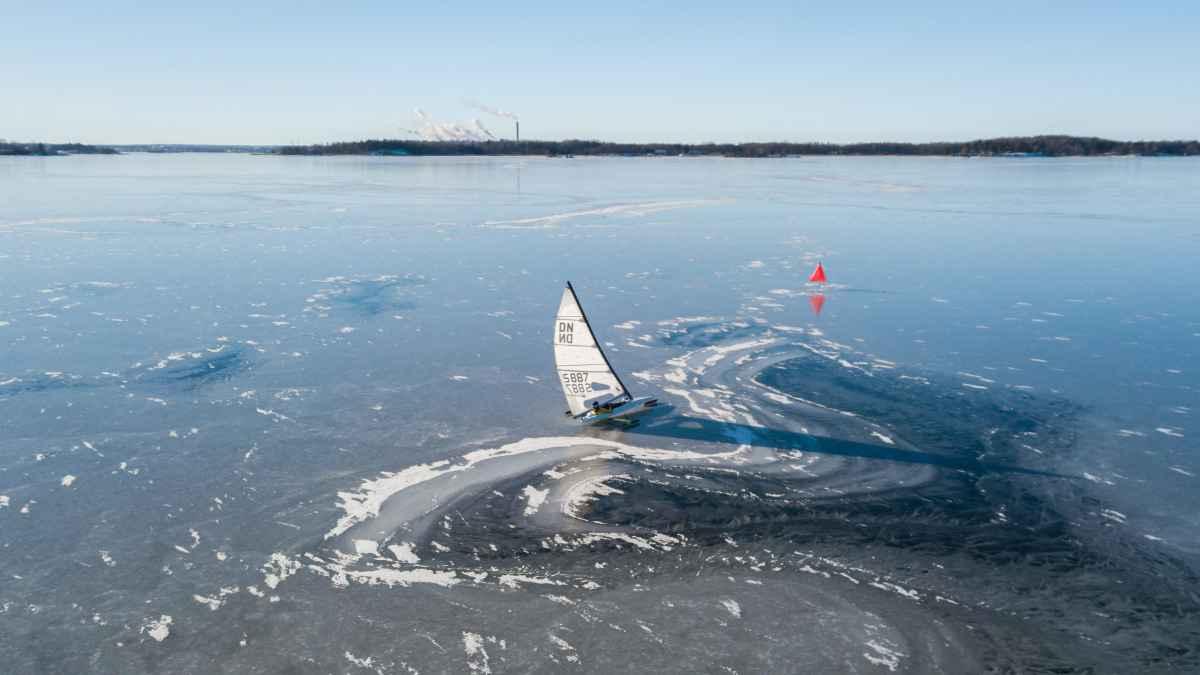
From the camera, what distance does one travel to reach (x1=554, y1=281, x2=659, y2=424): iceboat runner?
16016 mm

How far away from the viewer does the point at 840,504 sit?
41.0 ft

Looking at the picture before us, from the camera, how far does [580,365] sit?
16.2m

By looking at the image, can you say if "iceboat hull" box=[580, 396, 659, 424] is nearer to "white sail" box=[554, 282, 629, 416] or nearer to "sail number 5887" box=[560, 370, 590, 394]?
"white sail" box=[554, 282, 629, 416]

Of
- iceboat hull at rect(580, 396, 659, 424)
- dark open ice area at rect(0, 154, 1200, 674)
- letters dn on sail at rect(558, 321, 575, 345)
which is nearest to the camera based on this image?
dark open ice area at rect(0, 154, 1200, 674)

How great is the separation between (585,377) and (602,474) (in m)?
2.92

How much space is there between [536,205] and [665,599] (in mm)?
48734

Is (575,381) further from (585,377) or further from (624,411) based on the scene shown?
(624,411)

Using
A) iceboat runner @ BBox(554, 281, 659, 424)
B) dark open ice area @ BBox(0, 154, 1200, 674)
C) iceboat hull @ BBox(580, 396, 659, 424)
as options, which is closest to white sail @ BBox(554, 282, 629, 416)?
iceboat runner @ BBox(554, 281, 659, 424)

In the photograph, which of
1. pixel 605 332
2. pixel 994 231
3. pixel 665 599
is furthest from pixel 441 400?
pixel 994 231

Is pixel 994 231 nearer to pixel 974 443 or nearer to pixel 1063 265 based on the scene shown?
pixel 1063 265

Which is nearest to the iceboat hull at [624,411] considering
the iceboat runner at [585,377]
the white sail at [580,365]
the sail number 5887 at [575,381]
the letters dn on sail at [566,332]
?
the iceboat runner at [585,377]

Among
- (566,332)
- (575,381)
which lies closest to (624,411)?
(575,381)

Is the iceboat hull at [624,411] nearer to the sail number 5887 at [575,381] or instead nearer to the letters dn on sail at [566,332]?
the sail number 5887 at [575,381]

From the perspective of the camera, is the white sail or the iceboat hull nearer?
Result: the iceboat hull
